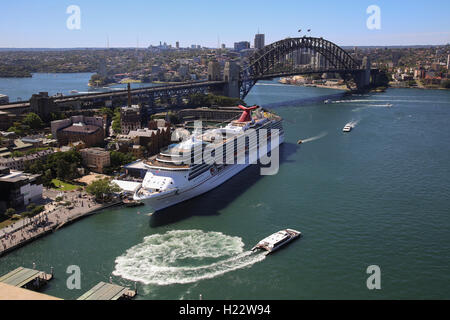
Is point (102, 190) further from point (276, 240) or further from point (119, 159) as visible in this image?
point (276, 240)

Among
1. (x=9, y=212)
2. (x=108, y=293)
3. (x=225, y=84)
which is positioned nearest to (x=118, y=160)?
(x=9, y=212)

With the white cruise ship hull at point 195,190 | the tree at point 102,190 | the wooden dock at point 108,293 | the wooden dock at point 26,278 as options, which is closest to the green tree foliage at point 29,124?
the tree at point 102,190

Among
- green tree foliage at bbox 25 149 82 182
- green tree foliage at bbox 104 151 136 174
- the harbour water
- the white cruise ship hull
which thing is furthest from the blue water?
the harbour water

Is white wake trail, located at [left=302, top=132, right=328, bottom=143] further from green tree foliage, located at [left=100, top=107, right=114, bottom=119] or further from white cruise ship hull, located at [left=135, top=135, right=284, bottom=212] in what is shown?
green tree foliage, located at [left=100, top=107, right=114, bottom=119]

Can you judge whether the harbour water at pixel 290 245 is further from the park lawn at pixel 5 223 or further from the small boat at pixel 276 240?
the park lawn at pixel 5 223
